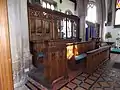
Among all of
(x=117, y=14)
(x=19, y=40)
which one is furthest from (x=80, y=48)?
(x=117, y=14)

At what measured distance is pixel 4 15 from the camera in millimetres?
799

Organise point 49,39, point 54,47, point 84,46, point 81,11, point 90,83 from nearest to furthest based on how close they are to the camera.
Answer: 1. point 54,47
2. point 90,83
3. point 49,39
4. point 84,46
5. point 81,11

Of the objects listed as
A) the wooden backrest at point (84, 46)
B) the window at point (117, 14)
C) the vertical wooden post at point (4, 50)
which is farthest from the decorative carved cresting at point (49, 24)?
the window at point (117, 14)

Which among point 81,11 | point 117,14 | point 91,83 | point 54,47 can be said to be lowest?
point 91,83

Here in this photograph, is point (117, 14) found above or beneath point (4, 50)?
above

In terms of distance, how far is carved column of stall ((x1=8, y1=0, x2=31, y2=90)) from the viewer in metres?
2.34

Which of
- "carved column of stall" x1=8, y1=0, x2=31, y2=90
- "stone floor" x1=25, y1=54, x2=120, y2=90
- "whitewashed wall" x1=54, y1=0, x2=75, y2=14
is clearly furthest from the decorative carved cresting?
"whitewashed wall" x1=54, y1=0, x2=75, y2=14

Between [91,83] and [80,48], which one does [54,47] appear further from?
[80,48]

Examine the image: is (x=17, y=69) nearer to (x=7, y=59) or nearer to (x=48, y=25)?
(x=7, y=59)

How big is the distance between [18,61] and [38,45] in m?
1.04

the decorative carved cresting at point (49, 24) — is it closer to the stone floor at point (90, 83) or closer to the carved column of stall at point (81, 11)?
the carved column of stall at point (81, 11)

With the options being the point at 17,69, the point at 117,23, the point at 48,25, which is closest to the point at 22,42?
the point at 17,69

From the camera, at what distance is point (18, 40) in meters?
2.50

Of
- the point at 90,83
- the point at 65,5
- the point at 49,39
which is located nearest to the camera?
the point at 90,83
